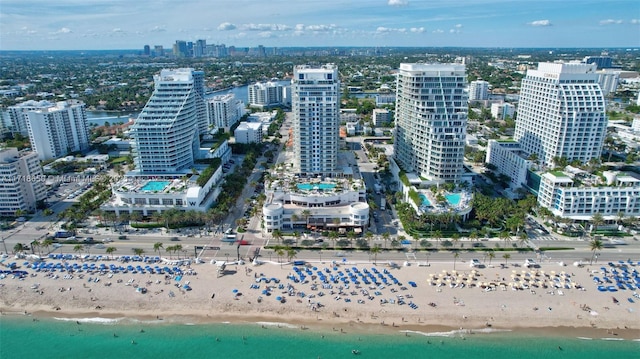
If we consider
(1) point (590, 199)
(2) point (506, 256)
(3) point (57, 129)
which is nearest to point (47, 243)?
(3) point (57, 129)

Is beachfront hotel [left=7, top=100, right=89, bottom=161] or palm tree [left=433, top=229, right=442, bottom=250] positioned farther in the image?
beachfront hotel [left=7, top=100, right=89, bottom=161]

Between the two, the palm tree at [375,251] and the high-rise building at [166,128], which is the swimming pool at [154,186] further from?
the palm tree at [375,251]

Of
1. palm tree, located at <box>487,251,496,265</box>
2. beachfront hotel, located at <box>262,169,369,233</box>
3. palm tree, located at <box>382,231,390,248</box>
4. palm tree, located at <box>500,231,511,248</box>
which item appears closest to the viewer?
palm tree, located at <box>487,251,496,265</box>

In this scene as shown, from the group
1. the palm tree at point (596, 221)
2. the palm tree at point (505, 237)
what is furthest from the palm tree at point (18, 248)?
the palm tree at point (596, 221)

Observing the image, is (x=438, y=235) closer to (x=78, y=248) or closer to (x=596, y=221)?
(x=596, y=221)

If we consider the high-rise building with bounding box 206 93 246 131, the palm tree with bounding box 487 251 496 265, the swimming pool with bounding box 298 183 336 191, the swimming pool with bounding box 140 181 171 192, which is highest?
the high-rise building with bounding box 206 93 246 131

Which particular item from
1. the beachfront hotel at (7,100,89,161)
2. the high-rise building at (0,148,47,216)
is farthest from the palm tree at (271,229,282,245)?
the beachfront hotel at (7,100,89,161)

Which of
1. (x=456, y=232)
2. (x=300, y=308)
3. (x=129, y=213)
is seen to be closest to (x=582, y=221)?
(x=456, y=232)

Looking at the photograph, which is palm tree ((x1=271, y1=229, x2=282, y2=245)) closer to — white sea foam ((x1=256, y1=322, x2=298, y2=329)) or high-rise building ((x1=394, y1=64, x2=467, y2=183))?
A: white sea foam ((x1=256, y1=322, x2=298, y2=329))
